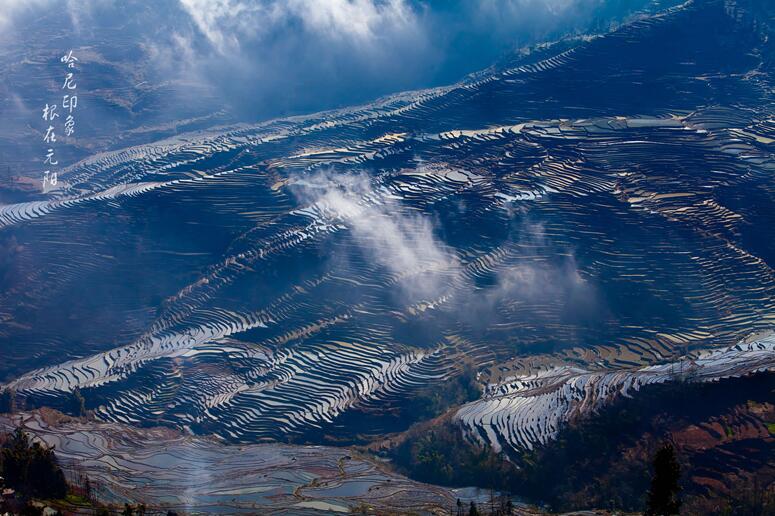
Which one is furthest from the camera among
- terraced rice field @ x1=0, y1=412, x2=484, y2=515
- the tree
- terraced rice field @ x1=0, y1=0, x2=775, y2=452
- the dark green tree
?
terraced rice field @ x1=0, y1=0, x2=775, y2=452

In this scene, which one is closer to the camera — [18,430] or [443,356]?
[18,430]

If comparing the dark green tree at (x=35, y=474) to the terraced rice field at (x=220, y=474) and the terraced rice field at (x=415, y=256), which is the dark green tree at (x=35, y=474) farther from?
the terraced rice field at (x=415, y=256)

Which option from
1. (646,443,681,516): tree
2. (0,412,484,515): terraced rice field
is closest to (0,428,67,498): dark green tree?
(0,412,484,515): terraced rice field

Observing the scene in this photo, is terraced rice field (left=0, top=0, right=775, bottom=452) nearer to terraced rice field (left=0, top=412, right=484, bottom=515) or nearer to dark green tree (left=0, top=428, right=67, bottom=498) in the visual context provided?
terraced rice field (left=0, top=412, right=484, bottom=515)

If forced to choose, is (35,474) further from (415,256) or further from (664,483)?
(664,483)

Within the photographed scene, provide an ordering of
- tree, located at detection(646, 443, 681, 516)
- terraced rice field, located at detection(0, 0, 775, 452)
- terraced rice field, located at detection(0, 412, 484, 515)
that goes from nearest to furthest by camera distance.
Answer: tree, located at detection(646, 443, 681, 516) → terraced rice field, located at detection(0, 412, 484, 515) → terraced rice field, located at detection(0, 0, 775, 452)

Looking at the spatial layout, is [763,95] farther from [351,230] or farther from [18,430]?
[18,430]

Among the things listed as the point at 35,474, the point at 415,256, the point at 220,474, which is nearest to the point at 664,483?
the point at 220,474

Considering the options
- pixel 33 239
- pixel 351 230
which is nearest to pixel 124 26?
pixel 33 239
